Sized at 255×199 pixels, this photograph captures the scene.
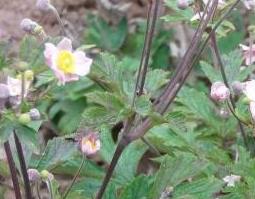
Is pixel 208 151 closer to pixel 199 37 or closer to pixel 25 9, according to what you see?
pixel 199 37

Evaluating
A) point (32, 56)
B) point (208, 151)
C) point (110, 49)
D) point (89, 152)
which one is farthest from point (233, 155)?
point (110, 49)

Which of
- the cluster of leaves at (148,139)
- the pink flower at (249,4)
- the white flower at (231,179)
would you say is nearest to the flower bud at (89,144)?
the cluster of leaves at (148,139)

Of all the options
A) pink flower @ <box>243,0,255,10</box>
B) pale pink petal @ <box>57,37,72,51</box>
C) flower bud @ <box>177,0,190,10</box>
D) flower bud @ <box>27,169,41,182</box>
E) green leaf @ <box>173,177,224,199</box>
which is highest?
pale pink petal @ <box>57,37,72,51</box>

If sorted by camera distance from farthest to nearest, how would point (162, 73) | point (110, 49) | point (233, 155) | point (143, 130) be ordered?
point (110, 49), point (233, 155), point (162, 73), point (143, 130)

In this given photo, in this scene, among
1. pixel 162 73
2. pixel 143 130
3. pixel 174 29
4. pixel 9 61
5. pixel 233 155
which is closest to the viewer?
pixel 9 61

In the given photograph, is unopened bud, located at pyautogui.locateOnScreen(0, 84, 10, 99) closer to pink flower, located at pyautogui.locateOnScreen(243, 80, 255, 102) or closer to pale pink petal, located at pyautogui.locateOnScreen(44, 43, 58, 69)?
pale pink petal, located at pyautogui.locateOnScreen(44, 43, 58, 69)

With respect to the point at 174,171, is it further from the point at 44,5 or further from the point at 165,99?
the point at 44,5

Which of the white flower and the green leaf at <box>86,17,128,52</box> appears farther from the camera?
the green leaf at <box>86,17,128,52</box>

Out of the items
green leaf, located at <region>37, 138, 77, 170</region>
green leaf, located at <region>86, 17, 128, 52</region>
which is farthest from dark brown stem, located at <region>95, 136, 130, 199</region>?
green leaf, located at <region>86, 17, 128, 52</region>
